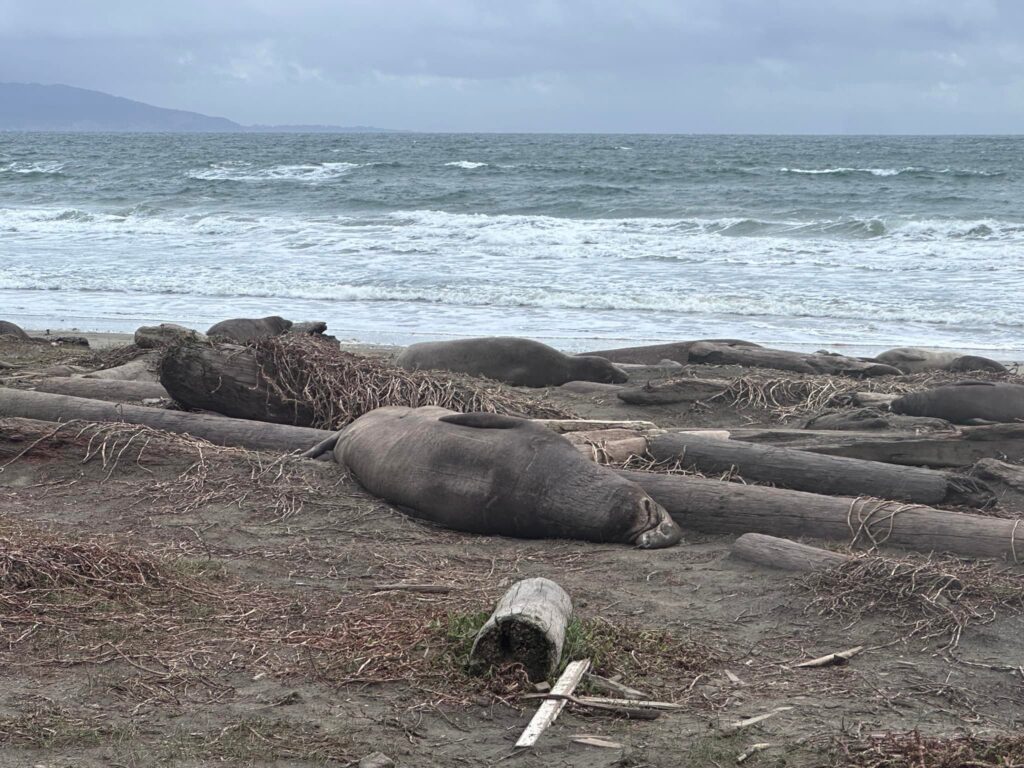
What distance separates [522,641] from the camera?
4023mm

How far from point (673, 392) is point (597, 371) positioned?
150cm

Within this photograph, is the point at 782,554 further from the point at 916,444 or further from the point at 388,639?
the point at 916,444

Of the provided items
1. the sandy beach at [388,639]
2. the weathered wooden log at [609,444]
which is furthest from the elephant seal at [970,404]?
the weathered wooden log at [609,444]

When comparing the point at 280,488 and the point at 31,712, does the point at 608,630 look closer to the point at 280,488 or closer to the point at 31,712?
the point at 31,712

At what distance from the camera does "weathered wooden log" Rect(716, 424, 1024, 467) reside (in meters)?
7.24

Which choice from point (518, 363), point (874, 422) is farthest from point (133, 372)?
point (874, 422)

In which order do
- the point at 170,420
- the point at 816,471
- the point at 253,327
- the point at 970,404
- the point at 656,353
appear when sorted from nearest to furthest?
the point at 816,471 → the point at 170,420 → the point at 970,404 → the point at 253,327 → the point at 656,353

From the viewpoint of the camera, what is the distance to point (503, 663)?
403 cm

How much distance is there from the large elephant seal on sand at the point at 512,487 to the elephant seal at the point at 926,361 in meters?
5.87

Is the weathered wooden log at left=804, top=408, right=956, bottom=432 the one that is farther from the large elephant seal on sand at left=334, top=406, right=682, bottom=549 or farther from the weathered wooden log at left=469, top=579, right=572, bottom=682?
the weathered wooden log at left=469, top=579, right=572, bottom=682

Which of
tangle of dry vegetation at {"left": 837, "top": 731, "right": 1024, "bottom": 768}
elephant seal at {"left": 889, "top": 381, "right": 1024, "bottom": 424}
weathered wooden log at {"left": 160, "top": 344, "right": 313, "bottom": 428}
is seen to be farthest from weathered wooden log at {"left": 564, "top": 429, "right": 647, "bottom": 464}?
tangle of dry vegetation at {"left": 837, "top": 731, "right": 1024, "bottom": 768}

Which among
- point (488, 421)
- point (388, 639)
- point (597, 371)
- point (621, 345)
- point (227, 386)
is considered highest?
point (488, 421)

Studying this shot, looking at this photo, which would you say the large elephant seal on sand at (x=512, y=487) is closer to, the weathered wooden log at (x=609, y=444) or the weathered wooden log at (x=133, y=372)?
the weathered wooden log at (x=609, y=444)

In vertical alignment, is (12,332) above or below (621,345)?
above
